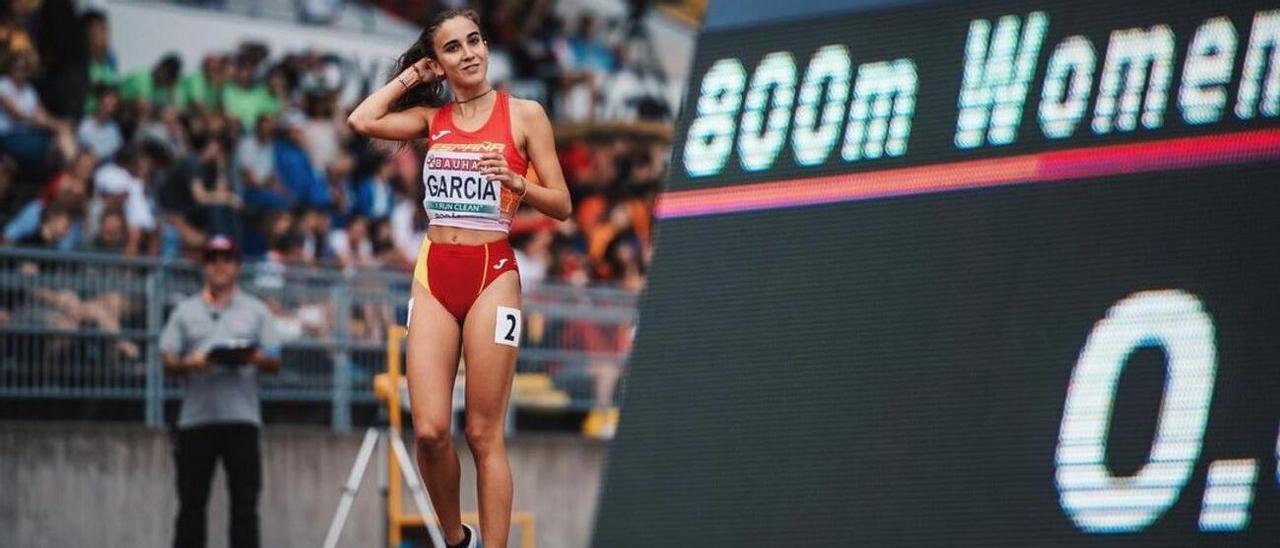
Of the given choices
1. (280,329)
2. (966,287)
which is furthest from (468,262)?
(280,329)

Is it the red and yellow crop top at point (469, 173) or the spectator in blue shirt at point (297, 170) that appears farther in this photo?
the spectator in blue shirt at point (297, 170)

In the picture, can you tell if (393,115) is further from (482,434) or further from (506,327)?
(482,434)

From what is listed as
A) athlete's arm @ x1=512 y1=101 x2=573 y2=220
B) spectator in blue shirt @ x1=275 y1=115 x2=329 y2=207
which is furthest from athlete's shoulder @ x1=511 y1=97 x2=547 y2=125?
spectator in blue shirt @ x1=275 y1=115 x2=329 y2=207

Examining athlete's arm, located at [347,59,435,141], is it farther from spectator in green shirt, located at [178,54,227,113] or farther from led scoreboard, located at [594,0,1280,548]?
spectator in green shirt, located at [178,54,227,113]

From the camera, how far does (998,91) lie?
7.86 m

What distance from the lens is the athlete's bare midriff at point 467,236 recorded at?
25.5 ft

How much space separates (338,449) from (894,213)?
7.23 meters

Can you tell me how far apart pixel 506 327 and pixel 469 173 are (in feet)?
1.83

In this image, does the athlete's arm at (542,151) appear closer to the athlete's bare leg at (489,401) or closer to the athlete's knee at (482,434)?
the athlete's bare leg at (489,401)

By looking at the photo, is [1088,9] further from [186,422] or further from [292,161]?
[292,161]

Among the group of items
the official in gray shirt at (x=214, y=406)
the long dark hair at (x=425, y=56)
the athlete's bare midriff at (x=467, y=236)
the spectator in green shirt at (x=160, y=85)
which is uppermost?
the long dark hair at (x=425, y=56)

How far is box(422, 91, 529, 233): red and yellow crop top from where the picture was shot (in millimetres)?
7680

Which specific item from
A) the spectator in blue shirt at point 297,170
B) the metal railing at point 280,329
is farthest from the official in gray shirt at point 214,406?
the spectator in blue shirt at point 297,170

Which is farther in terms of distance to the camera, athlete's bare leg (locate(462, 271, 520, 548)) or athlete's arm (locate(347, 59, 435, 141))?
athlete's arm (locate(347, 59, 435, 141))
